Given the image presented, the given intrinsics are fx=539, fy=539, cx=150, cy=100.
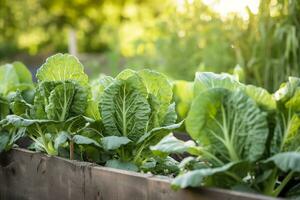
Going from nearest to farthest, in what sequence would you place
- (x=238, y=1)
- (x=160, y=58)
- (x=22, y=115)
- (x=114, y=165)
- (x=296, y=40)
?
(x=114, y=165), (x=22, y=115), (x=296, y=40), (x=238, y=1), (x=160, y=58)

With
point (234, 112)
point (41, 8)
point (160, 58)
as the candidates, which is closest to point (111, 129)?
point (234, 112)

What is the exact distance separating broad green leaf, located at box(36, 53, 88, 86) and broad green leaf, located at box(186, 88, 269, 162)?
66 centimetres

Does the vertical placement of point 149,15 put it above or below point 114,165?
above

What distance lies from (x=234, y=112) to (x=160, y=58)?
3266 mm

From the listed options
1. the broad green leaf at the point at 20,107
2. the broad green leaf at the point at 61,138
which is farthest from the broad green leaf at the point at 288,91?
the broad green leaf at the point at 20,107

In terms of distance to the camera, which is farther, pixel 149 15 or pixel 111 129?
pixel 149 15

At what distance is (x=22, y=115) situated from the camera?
2.15m

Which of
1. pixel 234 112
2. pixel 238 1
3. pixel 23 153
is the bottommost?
pixel 23 153

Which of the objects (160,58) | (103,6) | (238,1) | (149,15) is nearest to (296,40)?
(238,1)

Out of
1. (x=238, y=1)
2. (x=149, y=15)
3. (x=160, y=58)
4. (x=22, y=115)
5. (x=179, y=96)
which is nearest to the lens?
(x=22, y=115)

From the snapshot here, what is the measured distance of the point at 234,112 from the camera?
158cm

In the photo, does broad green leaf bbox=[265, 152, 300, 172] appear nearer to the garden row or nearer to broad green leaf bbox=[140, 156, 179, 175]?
the garden row

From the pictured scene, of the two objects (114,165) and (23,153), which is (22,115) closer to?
(23,153)

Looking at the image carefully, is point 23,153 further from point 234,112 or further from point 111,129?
point 234,112
